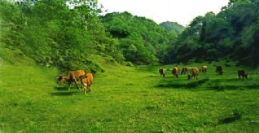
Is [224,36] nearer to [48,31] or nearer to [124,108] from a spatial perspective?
[48,31]

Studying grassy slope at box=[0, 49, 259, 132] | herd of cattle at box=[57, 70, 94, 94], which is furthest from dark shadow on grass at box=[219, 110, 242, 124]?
herd of cattle at box=[57, 70, 94, 94]

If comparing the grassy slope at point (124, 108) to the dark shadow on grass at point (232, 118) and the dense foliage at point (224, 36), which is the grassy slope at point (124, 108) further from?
the dense foliage at point (224, 36)

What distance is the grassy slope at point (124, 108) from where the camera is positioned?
13.3 meters

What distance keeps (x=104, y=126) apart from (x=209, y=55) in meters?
83.8

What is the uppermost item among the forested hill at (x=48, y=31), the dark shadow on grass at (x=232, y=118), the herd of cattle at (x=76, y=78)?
the forested hill at (x=48, y=31)

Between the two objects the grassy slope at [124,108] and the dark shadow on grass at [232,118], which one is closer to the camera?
the grassy slope at [124,108]

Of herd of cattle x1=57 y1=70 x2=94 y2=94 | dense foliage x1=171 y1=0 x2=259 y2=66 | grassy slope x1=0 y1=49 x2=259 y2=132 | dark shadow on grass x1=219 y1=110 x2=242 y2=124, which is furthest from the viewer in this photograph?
dense foliage x1=171 y1=0 x2=259 y2=66

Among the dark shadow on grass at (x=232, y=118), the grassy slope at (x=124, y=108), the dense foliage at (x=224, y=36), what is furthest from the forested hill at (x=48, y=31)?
the dense foliage at (x=224, y=36)

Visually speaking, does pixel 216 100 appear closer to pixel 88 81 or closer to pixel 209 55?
pixel 88 81

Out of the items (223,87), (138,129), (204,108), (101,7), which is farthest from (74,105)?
(101,7)

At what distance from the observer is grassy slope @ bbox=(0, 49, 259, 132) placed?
13.3m

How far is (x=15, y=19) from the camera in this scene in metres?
30.2

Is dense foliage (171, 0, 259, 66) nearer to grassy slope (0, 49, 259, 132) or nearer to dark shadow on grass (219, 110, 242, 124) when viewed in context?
grassy slope (0, 49, 259, 132)

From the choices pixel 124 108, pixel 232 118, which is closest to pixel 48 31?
pixel 124 108
